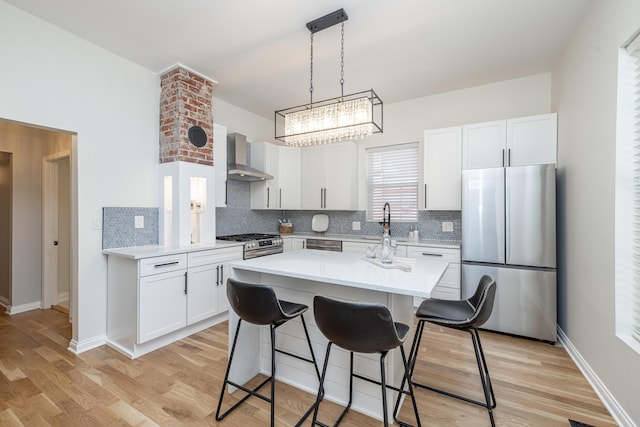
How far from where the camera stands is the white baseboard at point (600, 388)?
5.80 feet

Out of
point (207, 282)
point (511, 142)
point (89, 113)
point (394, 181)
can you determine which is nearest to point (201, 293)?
point (207, 282)

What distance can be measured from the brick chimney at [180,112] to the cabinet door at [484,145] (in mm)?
3185

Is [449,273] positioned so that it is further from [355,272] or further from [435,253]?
[355,272]

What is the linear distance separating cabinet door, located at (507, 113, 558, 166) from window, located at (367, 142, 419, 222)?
124 cm

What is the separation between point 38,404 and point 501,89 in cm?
538

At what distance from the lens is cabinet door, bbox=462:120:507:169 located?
11.0 feet

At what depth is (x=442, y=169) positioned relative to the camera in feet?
12.2

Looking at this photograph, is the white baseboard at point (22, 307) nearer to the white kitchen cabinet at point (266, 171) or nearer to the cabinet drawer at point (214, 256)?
the cabinet drawer at point (214, 256)

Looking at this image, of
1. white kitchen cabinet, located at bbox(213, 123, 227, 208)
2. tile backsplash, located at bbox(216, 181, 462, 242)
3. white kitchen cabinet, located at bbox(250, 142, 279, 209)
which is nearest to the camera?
white kitchen cabinet, located at bbox(213, 123, 227, 208)

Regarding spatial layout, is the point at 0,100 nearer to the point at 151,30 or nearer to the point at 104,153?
the point at 104,153

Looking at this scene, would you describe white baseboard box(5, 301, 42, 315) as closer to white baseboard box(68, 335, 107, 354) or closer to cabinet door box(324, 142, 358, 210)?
white baseboard box(68, 335, 107, 354)

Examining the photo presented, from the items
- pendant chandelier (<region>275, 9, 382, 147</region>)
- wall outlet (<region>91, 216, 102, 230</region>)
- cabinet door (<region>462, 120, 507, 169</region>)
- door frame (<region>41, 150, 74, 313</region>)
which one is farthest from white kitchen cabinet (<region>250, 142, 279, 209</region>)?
cabinet door (<region>462, 120, 507, 169</region>)

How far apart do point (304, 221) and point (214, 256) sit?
2.16 meters

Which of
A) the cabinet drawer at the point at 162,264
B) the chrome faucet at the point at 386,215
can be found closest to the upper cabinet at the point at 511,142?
the chrome faucet at the point at 386,215
